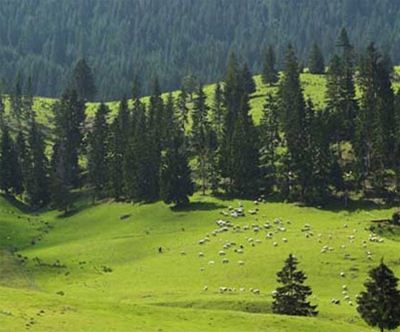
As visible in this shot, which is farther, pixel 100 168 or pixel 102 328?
pixel 100 168

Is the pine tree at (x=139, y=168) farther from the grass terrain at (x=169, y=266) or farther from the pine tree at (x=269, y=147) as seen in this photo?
the pine tree at (x=269, y=147)

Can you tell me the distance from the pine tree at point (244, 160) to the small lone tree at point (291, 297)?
69.4m

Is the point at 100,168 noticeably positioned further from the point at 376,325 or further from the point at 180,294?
the point at 376,325

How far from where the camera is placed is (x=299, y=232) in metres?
106

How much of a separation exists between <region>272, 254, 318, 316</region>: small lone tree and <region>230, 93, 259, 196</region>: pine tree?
69.4 metres

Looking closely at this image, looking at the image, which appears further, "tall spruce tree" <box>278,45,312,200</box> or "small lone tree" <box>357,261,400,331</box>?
"tall spruce tree" <box>278,45,312,200</box>

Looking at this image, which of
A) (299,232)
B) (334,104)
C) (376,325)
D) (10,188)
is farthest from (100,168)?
(376,325)

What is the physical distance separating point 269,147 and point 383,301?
318ft

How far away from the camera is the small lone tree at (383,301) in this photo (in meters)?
58.5

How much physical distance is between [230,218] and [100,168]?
4677 cm

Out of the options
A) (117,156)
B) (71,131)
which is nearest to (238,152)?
(117,156)

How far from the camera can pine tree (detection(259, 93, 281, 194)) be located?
5527 inches

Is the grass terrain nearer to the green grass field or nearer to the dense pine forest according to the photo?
the green grass field

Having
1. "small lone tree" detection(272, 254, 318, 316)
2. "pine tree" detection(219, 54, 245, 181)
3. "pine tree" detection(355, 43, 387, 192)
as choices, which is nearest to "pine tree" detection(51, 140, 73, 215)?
"pine tree" detection(219, 54, 245, 181)
